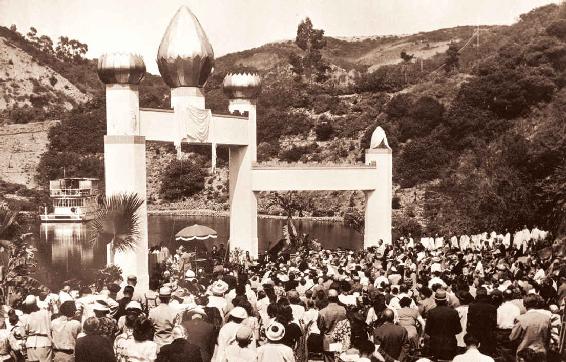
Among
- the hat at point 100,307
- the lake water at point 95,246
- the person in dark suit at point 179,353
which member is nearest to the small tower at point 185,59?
the lake water at point 95,246

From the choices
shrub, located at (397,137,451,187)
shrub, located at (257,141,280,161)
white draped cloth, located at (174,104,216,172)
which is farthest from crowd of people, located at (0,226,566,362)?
shrub, located at (257,141,280,161)

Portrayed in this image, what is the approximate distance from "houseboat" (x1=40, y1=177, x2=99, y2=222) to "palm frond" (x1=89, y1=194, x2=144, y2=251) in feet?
167

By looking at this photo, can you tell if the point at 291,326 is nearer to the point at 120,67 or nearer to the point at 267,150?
the point at 120,67

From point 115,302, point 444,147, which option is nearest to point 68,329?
Answer: point 115,302

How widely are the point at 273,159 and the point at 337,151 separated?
7.69m

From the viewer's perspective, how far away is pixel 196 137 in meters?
21.9

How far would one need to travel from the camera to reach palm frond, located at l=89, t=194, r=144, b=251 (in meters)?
17.7

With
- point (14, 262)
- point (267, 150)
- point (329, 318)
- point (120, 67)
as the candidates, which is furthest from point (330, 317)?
point (267, 150)

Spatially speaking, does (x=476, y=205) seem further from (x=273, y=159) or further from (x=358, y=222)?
(x=273, y=159)

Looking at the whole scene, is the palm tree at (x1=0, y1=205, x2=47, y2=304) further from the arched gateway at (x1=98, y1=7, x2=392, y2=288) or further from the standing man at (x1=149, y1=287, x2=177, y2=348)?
the standing man at (x1=149, y1=287, x2=177, y2=348)

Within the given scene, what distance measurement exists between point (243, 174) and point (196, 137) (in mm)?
3437

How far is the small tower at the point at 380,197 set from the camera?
2620 centimetres

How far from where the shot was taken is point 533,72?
64500mm

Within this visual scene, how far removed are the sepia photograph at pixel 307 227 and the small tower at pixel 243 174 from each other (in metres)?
0.07
